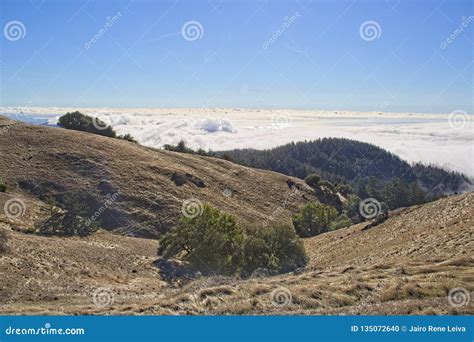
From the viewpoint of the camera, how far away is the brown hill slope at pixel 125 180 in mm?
59062

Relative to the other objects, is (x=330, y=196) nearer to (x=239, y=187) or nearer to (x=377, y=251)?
(x=239, y=187)

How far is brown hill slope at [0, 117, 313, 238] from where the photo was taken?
59.1 meters

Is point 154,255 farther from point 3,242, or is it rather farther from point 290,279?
point 290,279

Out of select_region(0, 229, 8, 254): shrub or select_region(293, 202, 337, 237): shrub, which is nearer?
→ select_region(0, 229, 8, 254): shrub

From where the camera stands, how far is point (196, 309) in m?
16.8

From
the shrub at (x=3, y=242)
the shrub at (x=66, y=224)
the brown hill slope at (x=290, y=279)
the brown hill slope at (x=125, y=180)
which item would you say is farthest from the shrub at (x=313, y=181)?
the shrub at (x=3, y=242)

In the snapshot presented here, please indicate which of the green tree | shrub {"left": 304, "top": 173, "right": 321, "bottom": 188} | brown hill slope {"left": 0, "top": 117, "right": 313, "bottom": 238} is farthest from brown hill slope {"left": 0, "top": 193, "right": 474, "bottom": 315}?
shrub {"left": 304, "top": 173, "right": 321, "bottom": 188}

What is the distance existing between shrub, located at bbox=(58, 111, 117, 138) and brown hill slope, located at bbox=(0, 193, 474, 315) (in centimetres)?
5299

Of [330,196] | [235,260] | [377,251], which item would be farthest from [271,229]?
[330,196]

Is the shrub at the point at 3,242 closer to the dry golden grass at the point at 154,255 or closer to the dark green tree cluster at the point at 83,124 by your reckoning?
the dry golden grass at the point at 154,255

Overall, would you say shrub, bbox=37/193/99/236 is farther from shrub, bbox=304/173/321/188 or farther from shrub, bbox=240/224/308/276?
shrub, bbox=304/173/321/188

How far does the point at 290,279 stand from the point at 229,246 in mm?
16810

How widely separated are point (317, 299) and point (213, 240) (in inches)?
867

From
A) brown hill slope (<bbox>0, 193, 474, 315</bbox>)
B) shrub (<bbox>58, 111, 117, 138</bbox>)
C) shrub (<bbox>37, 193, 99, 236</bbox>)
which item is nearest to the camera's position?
brown hill slope (<bbox>0, 193, 474, 315</bbox>)
